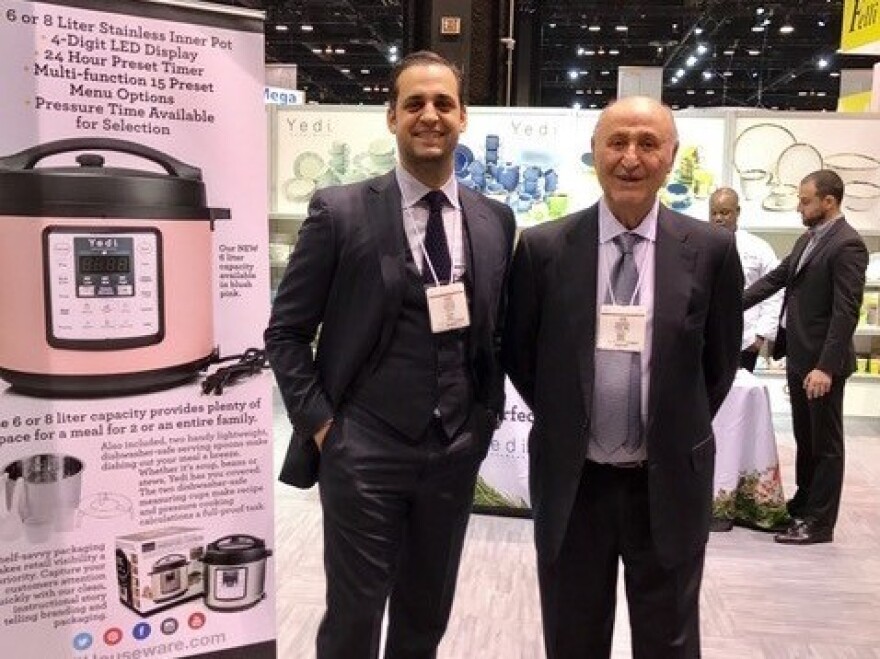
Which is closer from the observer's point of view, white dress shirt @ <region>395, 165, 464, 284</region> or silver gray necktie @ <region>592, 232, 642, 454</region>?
silver gray necktie @ <region>592, 232, 642, 454</region>

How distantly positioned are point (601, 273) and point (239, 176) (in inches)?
34.1

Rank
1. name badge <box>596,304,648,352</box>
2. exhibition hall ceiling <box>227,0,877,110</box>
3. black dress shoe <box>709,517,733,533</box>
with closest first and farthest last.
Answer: name badge <box>596,304,648,352</box>, black dress shoe <box>709,517,733,533</box>, exhibition hall ceiling <box>227,0,877,110</box>

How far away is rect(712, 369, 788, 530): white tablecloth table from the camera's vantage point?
388 cm

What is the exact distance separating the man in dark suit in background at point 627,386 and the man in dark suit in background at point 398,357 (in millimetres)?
139

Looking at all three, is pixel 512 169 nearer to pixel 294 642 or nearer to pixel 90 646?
pixel 294 642

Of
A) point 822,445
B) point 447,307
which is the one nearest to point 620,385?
point 447,307

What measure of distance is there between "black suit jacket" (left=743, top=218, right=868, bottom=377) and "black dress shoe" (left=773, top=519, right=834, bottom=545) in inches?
27.1

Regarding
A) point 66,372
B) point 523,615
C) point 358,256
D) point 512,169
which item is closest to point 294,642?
point 523,615

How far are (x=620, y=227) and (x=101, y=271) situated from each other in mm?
1084

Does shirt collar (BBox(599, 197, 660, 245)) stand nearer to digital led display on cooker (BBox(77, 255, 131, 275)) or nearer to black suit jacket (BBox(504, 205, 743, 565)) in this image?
black suit jacket (BBox(504, 205, 743, 565))

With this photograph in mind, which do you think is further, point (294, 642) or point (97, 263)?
point (294, 642)

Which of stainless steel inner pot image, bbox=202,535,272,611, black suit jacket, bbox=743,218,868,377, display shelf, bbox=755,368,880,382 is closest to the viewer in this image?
stainless steel inner pot image, bbox=202,535,272,611

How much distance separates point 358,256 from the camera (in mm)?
1777

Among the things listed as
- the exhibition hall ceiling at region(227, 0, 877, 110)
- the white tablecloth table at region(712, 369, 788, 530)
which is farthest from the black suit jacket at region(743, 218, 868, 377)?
the exhibition hall ceiling at region(227, 0, 877, 110)
